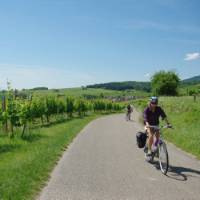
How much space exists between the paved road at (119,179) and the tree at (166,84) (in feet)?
311

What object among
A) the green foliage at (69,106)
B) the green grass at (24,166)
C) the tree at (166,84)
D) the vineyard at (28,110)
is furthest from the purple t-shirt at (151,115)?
the tree at (166,84)

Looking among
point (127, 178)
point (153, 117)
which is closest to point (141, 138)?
point (153, 117)

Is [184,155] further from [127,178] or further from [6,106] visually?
[6,106]

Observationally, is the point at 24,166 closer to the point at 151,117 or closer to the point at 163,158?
the point at 163,158

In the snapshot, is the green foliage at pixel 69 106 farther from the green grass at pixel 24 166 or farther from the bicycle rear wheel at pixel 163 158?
the bicycle rear wheel at pixel 163 158

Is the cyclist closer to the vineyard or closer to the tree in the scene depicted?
the vineyard

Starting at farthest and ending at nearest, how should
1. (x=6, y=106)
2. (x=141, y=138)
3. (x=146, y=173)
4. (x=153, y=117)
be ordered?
(x=6, y=106) → (x=141, y=138) → (x=153, y=117) → (x=146, y=173)

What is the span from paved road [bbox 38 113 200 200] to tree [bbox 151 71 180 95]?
3731 inches

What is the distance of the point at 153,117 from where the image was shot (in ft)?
37.1

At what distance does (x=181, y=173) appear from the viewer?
995 cm

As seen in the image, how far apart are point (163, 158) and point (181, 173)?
2.17 feet

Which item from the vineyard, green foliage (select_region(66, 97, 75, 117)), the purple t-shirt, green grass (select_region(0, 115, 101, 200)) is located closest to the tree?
the vineyard

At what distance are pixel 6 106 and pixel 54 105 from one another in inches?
904

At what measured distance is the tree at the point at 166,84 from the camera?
350 ft
